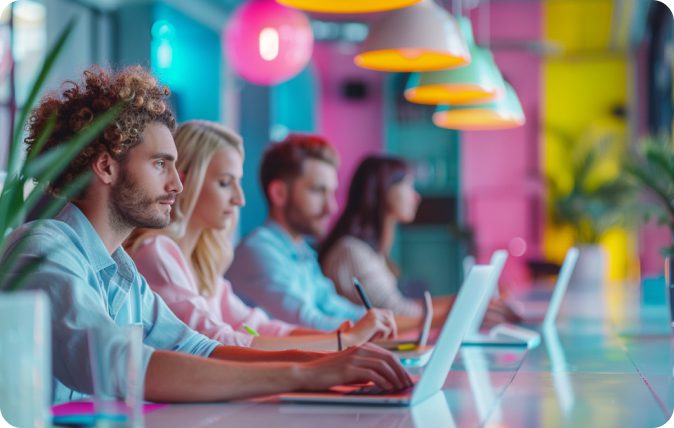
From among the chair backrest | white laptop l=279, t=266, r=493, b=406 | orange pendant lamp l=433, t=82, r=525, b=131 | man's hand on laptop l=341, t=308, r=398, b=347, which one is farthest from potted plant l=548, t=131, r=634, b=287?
white laptop l=279, t=266, r=493, b=406

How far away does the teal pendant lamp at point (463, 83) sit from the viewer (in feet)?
11.6

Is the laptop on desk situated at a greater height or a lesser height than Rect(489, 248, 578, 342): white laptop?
greater

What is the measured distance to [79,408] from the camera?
1.52 meters

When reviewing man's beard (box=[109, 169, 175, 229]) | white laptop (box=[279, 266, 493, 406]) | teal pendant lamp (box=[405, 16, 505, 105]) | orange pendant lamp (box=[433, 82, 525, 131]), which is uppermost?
teal pendant lamp (box=[405, 16, 505, 105])

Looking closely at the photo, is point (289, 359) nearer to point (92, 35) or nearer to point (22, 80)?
point (22, 80)

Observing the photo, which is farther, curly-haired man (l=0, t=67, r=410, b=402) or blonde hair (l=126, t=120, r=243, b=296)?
blonde hair (l=126, t=120, r=243, b=296)

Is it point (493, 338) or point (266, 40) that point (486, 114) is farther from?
point (493, 338)

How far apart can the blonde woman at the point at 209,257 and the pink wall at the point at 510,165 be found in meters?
6.76

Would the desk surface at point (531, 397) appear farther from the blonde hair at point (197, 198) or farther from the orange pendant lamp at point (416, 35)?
the orange pendant lamp at point (416, 35)

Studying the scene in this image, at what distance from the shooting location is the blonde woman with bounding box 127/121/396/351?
7.54 ft

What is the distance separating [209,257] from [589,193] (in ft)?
21.8

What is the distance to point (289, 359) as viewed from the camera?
1849mm

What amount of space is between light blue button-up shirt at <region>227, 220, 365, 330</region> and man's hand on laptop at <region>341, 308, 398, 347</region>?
74 cm

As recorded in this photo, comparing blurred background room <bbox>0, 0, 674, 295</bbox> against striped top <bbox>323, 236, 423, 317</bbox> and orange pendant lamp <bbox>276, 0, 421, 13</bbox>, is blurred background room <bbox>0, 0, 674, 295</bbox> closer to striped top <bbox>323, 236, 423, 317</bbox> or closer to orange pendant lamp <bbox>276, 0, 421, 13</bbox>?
striped top <bbox>323, 236, 423, 317</bbox>
